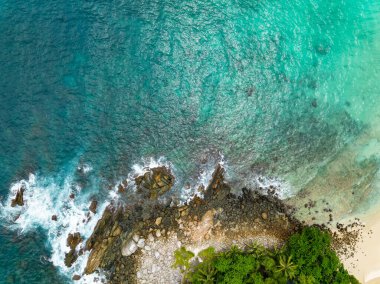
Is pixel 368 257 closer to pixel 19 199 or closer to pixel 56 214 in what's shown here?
pixel 56 214

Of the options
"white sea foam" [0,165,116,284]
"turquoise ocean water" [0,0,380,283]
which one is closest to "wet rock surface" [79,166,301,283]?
"white sea foam" [0,165,116,284]

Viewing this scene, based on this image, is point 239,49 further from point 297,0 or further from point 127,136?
point 127,136

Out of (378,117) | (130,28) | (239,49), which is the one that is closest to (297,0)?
(239,49)

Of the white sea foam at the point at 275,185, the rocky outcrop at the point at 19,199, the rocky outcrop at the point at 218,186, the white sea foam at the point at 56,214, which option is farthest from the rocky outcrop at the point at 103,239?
the white sea foam at the point at 275,185

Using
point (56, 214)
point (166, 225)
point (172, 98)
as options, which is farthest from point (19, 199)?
point (172, 98)

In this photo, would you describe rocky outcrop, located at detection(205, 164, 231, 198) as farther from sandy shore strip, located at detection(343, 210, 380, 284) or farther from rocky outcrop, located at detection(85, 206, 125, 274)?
sandy shore strip, located at detection(343, 210, 380, 284)

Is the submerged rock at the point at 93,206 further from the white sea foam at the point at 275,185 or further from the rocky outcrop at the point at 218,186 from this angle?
the white sea foam at the point at 275,185
